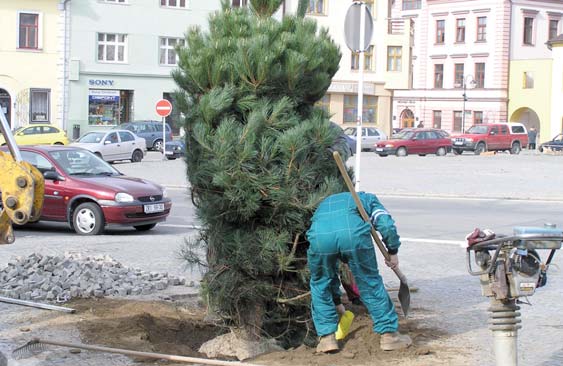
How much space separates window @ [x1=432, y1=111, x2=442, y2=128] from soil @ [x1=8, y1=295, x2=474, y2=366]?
77.3 meters

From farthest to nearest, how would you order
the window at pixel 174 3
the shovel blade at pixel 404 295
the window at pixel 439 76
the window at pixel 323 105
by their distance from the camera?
1. the window at pixel 439 76
2. the window at pixel 174 3
3. the window at pixel 323 105
4. the shovel blade at pixel 404 295

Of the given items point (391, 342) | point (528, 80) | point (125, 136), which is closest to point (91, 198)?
point (391, 342)

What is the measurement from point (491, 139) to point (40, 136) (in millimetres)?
28248

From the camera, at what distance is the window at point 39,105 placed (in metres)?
52.5

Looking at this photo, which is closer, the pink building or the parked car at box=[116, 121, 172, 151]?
the parked car at box=[116, 121, 172, 151]

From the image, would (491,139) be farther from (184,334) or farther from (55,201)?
(184,334)

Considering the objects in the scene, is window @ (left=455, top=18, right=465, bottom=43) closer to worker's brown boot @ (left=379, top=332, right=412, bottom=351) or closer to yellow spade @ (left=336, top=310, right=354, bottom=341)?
yellow spade @ (left=336, top=310, right=354, bottom=341)

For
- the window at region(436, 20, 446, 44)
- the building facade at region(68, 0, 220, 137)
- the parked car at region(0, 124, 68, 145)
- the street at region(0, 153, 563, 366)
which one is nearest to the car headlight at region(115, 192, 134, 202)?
the street at region(0, 153, 563, 366)

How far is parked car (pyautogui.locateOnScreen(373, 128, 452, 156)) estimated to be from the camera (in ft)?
159

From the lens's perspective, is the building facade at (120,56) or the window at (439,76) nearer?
the building facade at (120,56)

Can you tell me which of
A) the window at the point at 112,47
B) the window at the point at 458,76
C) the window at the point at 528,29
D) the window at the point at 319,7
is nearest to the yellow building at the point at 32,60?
the window at the point at 112,47

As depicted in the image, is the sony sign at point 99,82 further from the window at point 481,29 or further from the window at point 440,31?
the window at point 440,31

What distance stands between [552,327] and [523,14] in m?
76.7

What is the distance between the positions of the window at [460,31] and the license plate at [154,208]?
71.4m
